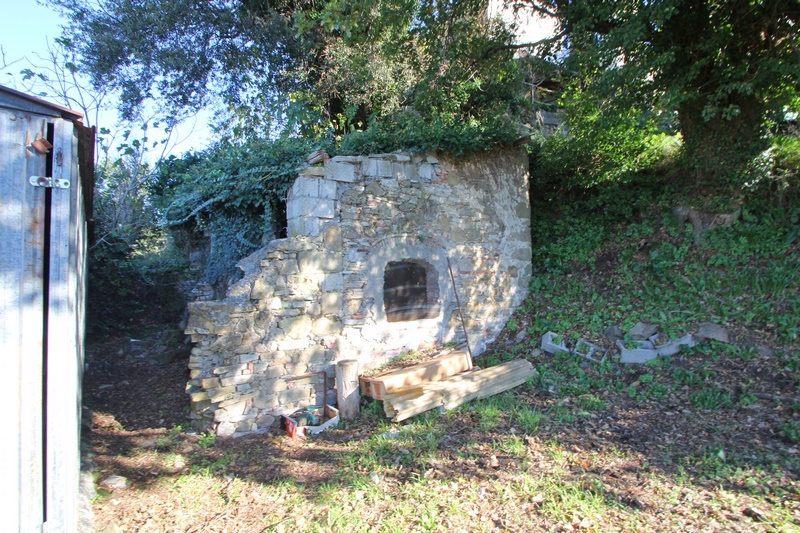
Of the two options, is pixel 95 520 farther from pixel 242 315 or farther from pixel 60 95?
pixel 60 95

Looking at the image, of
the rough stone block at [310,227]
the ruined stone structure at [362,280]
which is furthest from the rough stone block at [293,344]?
the rough stone block at [310,227]

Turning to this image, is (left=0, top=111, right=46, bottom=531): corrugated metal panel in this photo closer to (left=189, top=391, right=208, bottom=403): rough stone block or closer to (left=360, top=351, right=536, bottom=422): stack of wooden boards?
(left=189, top=391, right=208, bottom=403): rough stone block

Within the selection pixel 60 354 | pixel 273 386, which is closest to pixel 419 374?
pixel 273 386

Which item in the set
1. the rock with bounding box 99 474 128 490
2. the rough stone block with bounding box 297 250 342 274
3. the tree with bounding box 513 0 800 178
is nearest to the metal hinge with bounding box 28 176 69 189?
the rock with bounding box 99 474 128 490

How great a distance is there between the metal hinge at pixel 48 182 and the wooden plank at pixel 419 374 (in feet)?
11.6

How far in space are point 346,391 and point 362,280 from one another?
1.39 meters

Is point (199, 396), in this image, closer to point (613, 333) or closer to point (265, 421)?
point (265, 421)

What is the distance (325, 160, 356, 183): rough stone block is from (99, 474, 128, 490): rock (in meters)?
3.62

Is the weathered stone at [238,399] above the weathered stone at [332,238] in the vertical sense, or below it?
below

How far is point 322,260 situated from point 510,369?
2716 millimetres

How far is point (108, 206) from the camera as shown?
8062 millimetres

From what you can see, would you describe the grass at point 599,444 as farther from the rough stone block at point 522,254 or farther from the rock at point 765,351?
the rough stone block at point 522,254

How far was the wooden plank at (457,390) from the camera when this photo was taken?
4.89m

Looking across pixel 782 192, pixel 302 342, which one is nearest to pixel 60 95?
pixel 302 342
